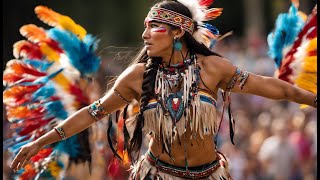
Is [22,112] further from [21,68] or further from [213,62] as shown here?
[213,62]

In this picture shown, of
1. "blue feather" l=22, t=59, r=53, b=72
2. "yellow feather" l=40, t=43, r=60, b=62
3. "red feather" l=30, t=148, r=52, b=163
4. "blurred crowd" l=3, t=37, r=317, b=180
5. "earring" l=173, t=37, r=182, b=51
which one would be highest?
"earring" l=173, t=37, r=182, b=51

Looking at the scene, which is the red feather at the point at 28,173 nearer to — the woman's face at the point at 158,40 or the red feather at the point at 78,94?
the red feather at the point at 78,94

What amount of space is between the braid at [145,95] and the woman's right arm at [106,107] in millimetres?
55

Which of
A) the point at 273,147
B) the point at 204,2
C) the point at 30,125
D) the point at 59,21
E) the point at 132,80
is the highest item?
the point at 204,2

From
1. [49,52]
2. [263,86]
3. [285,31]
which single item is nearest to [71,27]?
[49,52]

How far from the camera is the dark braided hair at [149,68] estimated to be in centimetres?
609

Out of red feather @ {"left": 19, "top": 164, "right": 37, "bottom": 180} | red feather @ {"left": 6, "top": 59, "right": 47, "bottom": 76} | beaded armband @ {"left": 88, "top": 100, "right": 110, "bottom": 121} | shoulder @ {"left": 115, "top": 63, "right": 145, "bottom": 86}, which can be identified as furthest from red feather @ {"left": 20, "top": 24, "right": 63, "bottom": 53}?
shoulder @ {"left": 115, "top": 63, "right": 145, "bottom": 86}

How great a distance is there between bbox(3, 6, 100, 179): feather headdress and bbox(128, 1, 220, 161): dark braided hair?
4.23ft

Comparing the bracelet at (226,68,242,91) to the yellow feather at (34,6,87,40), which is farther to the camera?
the yellow feather at (34,6,87,40)

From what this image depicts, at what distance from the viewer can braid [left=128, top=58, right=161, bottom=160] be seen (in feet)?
19.9

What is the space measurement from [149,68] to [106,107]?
0.41 metres

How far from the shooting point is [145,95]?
607 cm

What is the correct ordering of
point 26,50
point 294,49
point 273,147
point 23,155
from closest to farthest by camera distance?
1. point 23,155
2. point 294,49
3. point 26,50
4. point 273,147

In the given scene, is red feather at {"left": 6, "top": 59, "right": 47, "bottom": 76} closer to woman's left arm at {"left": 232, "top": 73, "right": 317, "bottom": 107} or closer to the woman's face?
the woman's face
